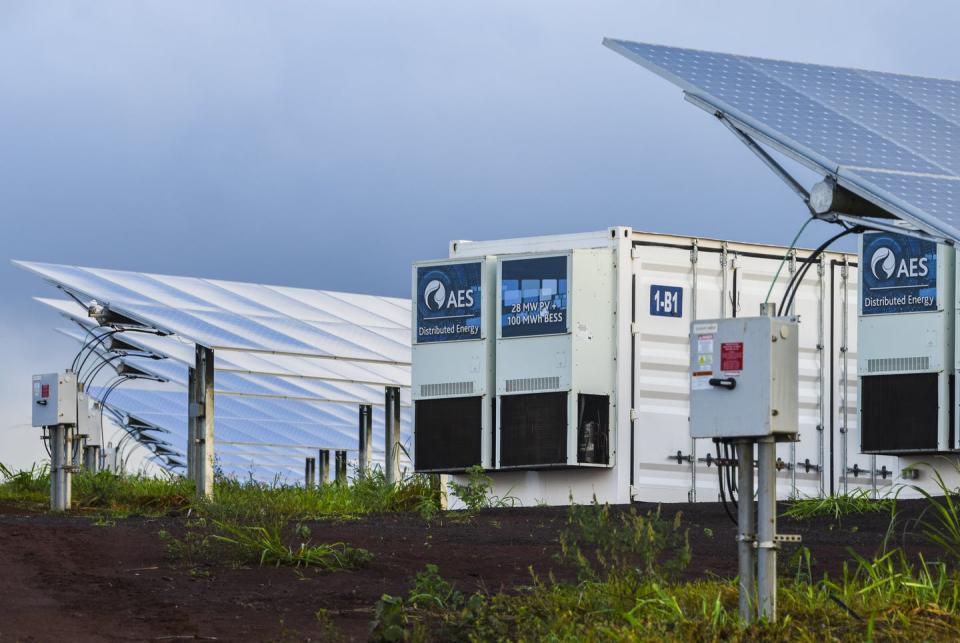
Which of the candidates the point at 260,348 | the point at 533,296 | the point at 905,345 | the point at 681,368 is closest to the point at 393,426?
the point at 260,348

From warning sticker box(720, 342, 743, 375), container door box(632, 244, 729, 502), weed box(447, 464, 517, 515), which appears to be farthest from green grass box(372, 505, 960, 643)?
container door box(632, 244, 729, 502)

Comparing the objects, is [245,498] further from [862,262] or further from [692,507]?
[862,262]

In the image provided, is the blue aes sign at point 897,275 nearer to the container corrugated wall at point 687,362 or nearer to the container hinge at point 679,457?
the container corrugated wall at point 687,362

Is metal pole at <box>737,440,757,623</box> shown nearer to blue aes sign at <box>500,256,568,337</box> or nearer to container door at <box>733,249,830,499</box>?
blue aes sign at <box>500,256,568,337</box>

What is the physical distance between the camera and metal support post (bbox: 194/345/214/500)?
18.8 meters

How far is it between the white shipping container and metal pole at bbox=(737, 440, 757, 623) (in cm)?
963

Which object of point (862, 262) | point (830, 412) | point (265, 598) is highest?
point (862, 262)

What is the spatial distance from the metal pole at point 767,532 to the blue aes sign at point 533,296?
9.98 meters

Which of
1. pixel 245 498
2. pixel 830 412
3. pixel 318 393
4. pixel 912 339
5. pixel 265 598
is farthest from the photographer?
pixel 318 393

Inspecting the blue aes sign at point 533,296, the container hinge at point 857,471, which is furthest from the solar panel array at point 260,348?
the container hinge at point 857,471

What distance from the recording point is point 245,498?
1644 cm

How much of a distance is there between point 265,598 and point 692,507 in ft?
24.0

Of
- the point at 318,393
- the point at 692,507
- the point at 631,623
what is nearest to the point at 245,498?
the point at 692,507

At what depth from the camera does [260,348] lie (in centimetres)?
2062
